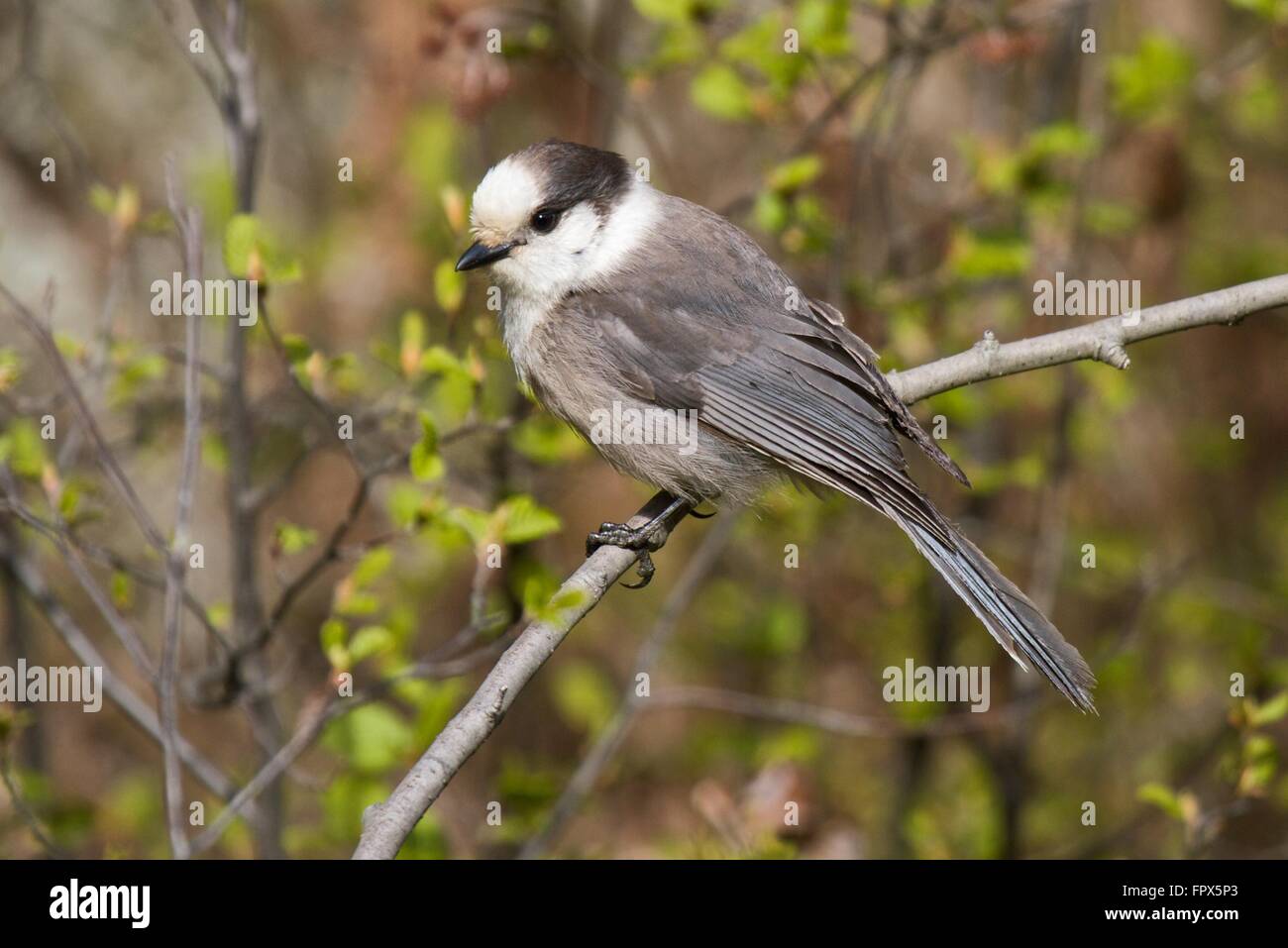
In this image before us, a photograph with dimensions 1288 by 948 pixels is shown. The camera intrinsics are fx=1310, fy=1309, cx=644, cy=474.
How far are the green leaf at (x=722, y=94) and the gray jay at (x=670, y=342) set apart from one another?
36 centimetres

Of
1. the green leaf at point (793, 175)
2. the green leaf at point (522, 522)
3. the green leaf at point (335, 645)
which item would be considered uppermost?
the green leaf at point (793, 175)

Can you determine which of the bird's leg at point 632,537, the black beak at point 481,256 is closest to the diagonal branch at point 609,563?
the bird's leg at point 632,537

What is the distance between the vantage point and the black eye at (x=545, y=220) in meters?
3.80

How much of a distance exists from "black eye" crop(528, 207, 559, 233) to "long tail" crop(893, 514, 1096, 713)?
1.32 metres

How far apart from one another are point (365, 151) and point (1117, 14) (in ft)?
12.7

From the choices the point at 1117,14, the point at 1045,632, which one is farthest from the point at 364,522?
the point at 1117,14

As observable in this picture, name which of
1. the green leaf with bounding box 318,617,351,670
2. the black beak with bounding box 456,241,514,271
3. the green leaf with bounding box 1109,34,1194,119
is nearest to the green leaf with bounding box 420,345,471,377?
the black beak with bounding box 456,241,514,271

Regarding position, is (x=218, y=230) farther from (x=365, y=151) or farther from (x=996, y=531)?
(x=996, y=531)

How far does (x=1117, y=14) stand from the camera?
6.63m

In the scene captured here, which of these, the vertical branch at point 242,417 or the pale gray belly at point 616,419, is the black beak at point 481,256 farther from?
the vertical branch at point 242,417

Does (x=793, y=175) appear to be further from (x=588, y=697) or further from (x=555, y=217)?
(x=588, y=697)

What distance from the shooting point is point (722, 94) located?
13.6 feet

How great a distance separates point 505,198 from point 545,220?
0.16m

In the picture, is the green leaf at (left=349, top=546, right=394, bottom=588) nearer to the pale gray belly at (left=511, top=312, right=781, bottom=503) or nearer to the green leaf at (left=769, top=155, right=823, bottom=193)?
the pale gray belly at (left=511, top=312, right=781, bottom=503)
